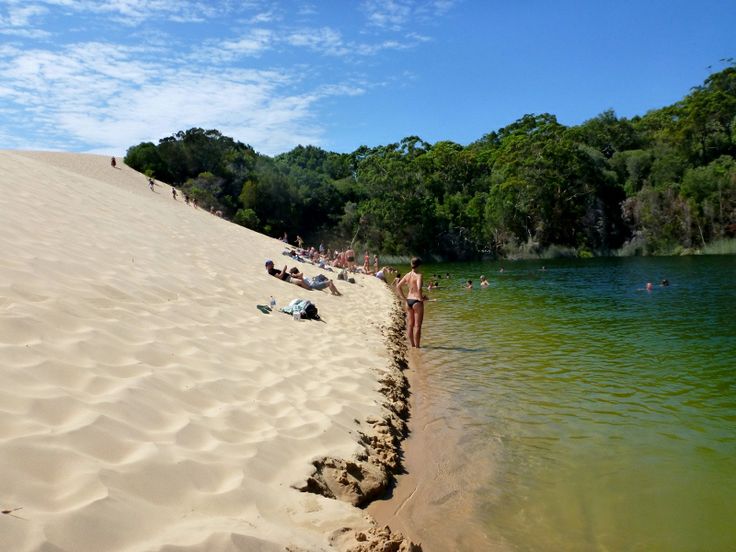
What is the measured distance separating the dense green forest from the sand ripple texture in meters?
42.3

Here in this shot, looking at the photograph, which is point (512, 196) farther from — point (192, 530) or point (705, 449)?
point (192, 530)

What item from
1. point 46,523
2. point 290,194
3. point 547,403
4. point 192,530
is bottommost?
point 547,403

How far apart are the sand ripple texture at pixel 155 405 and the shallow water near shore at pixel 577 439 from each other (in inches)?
38.3

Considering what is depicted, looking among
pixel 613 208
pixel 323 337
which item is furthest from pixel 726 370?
pixel 613 208

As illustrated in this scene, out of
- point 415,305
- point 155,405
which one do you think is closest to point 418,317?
point 415,305

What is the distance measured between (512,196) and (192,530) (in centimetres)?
5685

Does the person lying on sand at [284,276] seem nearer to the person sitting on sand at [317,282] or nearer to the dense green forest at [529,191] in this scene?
the person sitting on sand at [317,282]

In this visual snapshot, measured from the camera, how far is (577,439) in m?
5.74

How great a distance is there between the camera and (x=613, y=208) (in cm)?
5831

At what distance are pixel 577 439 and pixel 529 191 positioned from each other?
53.1 meters

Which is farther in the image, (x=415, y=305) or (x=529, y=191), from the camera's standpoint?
(x=529, y=191)

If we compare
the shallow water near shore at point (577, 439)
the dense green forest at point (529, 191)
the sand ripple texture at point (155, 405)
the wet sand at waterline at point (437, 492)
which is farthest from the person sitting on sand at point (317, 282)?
the dense green forest at point (529, 191)

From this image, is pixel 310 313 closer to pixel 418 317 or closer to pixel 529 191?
pixel 418 317

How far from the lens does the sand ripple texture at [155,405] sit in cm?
267
